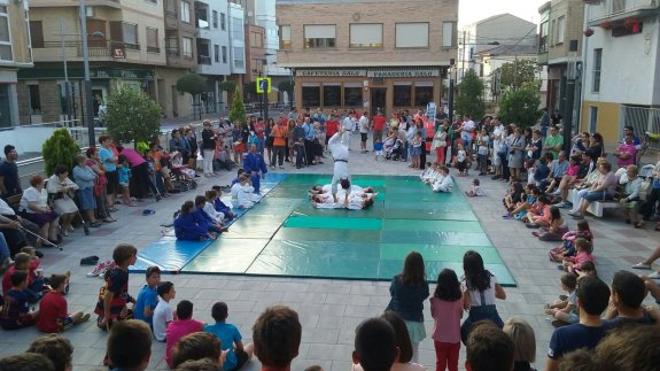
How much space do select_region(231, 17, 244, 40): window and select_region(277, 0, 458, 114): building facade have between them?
2125cm

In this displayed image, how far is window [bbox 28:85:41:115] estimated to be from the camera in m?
37.0

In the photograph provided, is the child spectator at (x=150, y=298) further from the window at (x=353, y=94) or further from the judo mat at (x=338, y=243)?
the window at (x=353, y=94)

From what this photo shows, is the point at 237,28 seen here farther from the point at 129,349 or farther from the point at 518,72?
the point at 129,349

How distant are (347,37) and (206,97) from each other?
67.4ft

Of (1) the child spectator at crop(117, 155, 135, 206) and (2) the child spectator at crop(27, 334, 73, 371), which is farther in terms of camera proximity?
(1) the child spectator at crop(117, 155, 135, 206)

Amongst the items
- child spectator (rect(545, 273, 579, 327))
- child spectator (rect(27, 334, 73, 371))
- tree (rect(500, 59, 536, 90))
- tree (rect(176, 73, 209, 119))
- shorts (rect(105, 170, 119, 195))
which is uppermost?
tree (rect(500, 59, 536, 90))

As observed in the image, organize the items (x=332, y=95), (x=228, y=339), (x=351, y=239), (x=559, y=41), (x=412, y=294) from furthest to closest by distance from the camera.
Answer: (x=332, y=95) < (x=559, y=41) < (x=351, y=239) < (x=228, y=339) < (x=412, y=294)

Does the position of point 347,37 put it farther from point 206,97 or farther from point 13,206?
point 13,206

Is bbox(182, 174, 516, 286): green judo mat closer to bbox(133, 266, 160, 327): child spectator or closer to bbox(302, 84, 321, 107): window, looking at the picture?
bbox(133, 266, 160, 327): child spectator

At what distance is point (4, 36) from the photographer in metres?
25.7

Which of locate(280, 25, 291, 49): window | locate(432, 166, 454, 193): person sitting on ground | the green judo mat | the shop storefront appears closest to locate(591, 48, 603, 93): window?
locate(432, 166, 454, 193): person sitting on ground

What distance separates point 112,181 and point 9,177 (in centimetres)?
278

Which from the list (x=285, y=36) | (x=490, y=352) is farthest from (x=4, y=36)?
(x=490, y=352)

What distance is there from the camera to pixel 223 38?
5647cm
